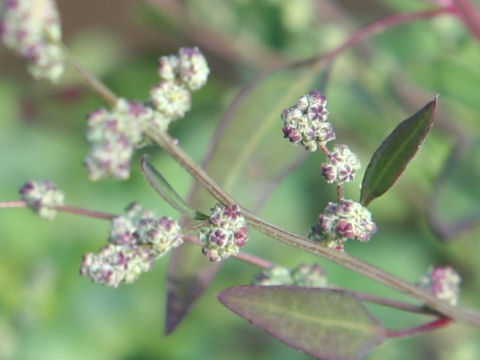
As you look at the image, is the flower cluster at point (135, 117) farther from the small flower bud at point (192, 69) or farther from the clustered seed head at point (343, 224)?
the clustered seed head at point (343, 224)

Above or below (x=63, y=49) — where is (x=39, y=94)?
above

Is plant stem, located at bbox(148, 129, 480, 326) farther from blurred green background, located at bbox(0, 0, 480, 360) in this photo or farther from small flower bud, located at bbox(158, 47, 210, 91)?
blurred green background, located at bbox(0, 0, 480, 360)

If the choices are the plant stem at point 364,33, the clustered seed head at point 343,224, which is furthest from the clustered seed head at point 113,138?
the plant stem at point 364,33

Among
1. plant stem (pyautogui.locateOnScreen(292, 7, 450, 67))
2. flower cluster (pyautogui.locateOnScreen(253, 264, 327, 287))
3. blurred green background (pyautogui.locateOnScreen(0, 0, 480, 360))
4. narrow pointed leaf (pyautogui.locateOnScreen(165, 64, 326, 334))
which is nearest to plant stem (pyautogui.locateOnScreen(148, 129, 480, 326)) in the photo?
flower cluster (pyautogui.locateOnScreen(253, 264, 327, 287))

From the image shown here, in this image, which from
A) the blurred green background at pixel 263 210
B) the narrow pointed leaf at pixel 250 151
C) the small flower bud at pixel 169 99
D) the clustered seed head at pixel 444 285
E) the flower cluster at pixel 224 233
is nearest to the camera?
the flower cluster at pixel 224 233

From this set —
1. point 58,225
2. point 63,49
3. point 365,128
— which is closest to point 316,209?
point 365,128

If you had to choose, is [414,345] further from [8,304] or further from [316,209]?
[8,304]
